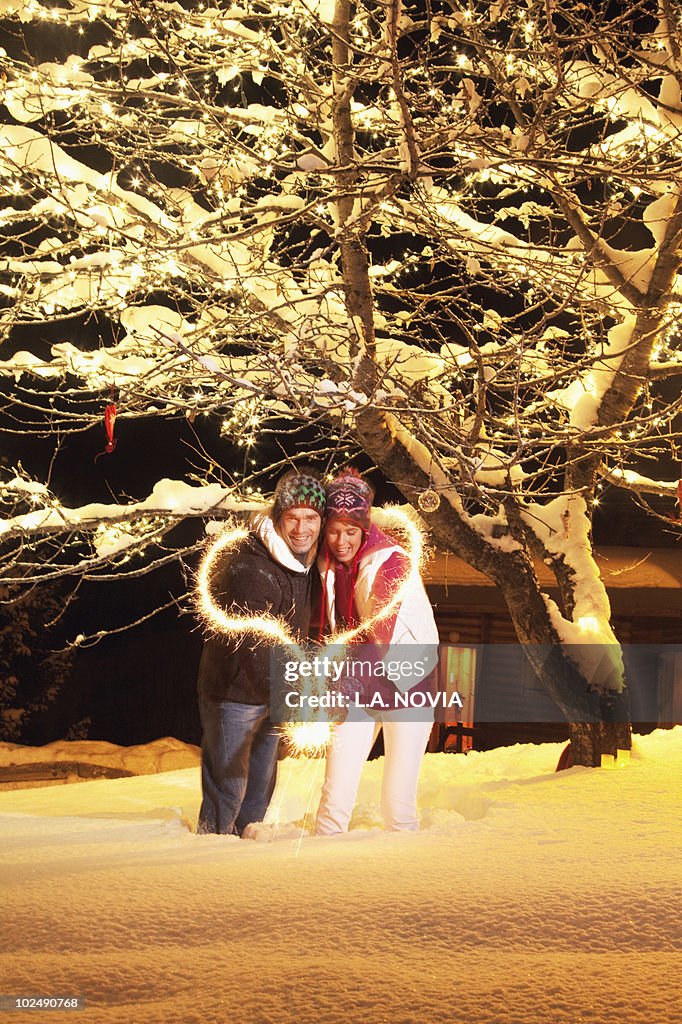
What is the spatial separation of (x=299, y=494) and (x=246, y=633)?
2.32ft

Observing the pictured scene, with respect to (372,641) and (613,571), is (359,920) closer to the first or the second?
(372,641)

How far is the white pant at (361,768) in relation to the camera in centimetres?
471

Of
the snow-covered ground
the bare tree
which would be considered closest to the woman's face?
the bare tree

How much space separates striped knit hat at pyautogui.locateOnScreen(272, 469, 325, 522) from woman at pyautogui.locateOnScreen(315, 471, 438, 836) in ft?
0.27

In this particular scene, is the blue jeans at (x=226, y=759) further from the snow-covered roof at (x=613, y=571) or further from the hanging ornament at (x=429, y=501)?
the snow-covered roof at (x=613, y=571)

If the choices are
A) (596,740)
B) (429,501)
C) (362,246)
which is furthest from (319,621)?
(596,740)

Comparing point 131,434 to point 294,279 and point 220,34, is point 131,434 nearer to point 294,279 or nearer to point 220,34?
point 294,279

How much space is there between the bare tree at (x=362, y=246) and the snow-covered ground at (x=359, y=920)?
1.90 meters

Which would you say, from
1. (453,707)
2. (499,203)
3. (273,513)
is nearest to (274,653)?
(273,513)

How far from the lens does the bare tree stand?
5.27m

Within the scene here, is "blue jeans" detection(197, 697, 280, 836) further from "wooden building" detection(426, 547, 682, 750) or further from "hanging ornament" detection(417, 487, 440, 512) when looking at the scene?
"wooden building" detection(426, 547, 682, 750)

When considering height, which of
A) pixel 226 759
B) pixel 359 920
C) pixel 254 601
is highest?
pixel 254 601

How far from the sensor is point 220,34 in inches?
236

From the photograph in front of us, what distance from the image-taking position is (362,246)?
5547mm
